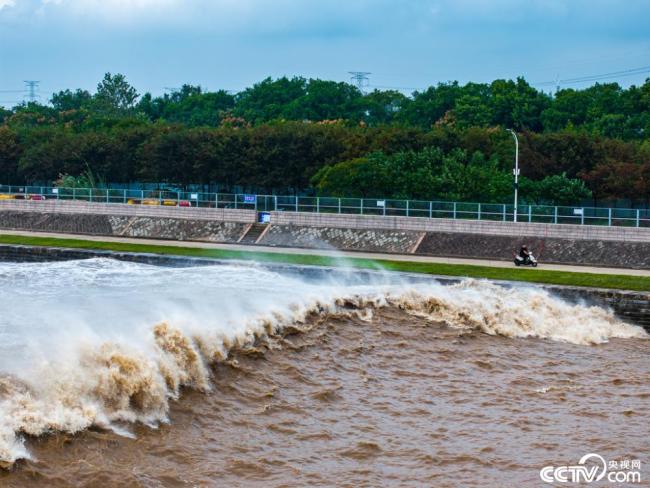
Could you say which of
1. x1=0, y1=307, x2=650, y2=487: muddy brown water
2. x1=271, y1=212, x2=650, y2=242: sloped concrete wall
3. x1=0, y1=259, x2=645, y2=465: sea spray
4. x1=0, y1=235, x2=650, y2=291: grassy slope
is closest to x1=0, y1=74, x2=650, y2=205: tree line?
x1=271, y1=212, x2=650, y2=242: sloped concrete wall

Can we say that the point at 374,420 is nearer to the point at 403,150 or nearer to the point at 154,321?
the point at 154,321

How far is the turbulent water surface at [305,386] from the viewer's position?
48.1ft

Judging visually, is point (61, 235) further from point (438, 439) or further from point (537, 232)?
point (438, 439)

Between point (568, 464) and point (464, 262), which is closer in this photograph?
point (568, 464)

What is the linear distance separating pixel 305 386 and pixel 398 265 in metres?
16.5

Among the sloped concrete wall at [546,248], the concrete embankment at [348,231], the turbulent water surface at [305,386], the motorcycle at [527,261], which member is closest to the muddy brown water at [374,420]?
the turbulent water surface at [305,386]

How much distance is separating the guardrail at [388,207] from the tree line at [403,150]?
123 inches

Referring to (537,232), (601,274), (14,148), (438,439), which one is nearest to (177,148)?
(14,148)

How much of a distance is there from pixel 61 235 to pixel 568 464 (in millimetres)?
37814

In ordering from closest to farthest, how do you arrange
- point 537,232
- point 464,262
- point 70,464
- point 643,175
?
point 70,464 → point 464,262 → point 537,232 → point 643,175

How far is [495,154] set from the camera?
174 feet

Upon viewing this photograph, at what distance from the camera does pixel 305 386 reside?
1941 cm

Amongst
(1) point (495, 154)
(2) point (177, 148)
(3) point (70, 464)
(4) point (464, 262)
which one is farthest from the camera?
(2) point (177, 148)

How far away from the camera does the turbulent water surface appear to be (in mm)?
14672
